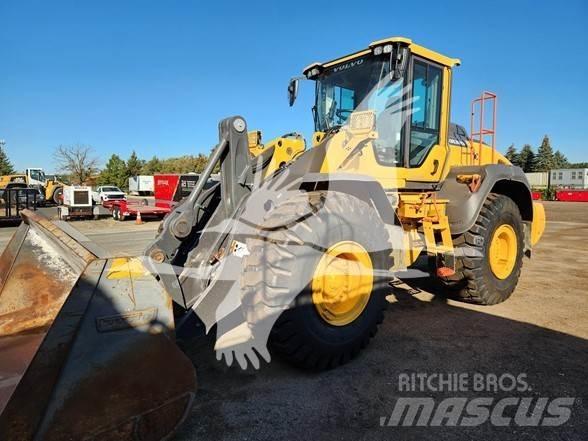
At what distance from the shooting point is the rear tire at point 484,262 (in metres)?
4.88

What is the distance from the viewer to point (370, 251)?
3.44 metres

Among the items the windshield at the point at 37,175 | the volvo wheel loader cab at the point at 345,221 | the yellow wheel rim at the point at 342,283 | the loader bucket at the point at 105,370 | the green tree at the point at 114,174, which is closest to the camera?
the loader bucket at the point at 105,370

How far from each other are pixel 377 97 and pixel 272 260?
247cm

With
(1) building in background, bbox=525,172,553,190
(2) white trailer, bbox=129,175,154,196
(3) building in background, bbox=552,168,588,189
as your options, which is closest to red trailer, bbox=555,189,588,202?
(3) building in background, bbox=552,168,588,189

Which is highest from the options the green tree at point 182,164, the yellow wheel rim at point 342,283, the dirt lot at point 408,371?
the green tree at point 182,164

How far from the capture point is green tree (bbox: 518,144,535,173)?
67325 millimetres

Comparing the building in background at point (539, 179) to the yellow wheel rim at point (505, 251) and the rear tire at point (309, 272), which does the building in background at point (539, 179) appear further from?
the rear tire at point (309, 272)

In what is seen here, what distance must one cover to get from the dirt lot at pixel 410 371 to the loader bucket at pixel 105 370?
493mm

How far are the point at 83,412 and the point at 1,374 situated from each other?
123cm

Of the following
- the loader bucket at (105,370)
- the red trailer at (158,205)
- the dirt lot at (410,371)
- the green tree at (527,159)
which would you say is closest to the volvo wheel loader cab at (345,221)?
the dirt lot at (410,371)

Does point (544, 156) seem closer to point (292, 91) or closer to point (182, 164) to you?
point (182, 164)

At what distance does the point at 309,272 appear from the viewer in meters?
3.03

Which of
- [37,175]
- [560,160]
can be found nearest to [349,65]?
[37,175]

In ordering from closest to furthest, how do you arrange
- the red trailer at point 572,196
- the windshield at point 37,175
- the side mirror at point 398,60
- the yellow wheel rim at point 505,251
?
1. the side mirror at point 398,60
2. the yellow wheel rim at point 505,251
3. the windshield at point 37,175
4. the red trailer at point 572,196
